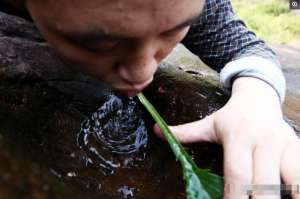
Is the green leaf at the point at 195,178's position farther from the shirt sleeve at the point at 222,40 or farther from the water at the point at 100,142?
the shirt sleeve at the point at 222,40

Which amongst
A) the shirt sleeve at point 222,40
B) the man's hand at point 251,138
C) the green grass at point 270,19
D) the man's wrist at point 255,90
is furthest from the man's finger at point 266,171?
the green grass at point 270,19

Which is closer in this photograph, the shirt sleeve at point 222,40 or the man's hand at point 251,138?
the man's hand at point 251,138

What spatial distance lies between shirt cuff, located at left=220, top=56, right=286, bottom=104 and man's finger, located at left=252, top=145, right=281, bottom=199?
240 millimetres

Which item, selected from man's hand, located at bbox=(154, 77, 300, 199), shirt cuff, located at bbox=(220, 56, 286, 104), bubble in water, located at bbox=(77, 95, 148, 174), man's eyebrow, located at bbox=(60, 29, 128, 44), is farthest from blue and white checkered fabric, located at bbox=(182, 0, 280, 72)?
man's eyebrow, located at bbox=(60, 29, 128, 44)

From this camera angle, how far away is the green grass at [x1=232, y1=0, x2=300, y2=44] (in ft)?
10.00

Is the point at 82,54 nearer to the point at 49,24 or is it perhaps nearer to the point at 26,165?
the point at 49,24

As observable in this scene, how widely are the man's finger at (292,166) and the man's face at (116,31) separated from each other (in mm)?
287

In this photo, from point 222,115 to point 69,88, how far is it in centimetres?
30

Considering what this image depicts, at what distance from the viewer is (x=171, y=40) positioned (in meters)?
0.74

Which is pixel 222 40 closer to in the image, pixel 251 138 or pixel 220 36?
pixel 220 36

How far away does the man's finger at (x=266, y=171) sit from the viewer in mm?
789

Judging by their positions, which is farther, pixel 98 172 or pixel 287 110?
pixel 287 110

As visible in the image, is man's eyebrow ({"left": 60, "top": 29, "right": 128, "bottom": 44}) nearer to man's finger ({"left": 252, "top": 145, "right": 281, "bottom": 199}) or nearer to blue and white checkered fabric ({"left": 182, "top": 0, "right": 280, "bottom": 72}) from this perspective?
man's finger ({"left": 252, "top": 145, "right": 281, "bottom": 199})

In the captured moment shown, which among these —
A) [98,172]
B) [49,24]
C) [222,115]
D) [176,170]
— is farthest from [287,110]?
[49,24]
